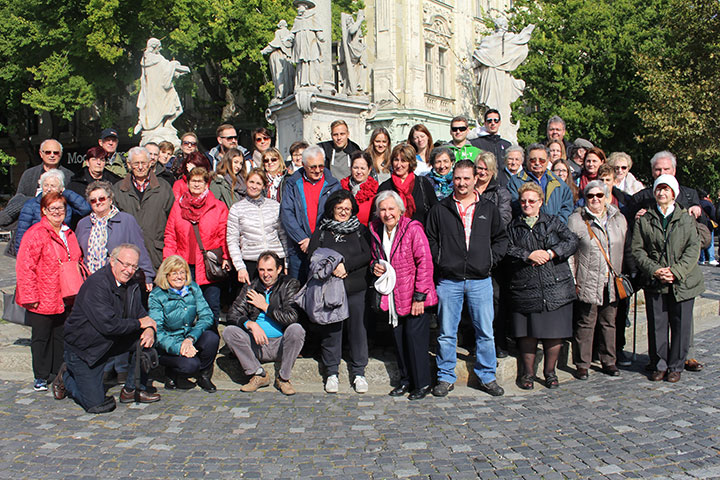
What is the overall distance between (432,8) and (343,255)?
26476 millimetres

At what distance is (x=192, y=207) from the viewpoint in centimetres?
643

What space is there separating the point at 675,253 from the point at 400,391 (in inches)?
117

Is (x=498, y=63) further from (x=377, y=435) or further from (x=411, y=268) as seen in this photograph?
(x=377, y=435)

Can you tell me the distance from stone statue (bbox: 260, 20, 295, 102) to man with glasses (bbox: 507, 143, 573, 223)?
23.3ft

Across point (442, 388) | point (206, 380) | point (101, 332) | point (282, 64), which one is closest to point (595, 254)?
point (442, 388)

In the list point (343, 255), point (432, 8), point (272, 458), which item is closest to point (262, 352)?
point (343, 255)

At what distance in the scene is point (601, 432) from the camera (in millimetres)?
4844

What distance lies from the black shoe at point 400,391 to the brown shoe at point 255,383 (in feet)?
4.04

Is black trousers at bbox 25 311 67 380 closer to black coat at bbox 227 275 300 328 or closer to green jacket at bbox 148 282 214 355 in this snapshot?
green jacket at bbox 148 282 214 355

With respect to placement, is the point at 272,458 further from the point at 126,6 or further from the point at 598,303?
the point at 126,6

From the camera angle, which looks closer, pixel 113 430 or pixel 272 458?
pixel 272 458

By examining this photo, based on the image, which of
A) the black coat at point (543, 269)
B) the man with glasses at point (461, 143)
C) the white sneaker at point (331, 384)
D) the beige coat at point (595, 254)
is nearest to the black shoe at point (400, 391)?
the white sneaker at point (331, 384)

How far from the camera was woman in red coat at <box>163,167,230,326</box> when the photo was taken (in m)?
6.41

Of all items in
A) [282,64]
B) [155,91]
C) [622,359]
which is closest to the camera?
[622,359]
